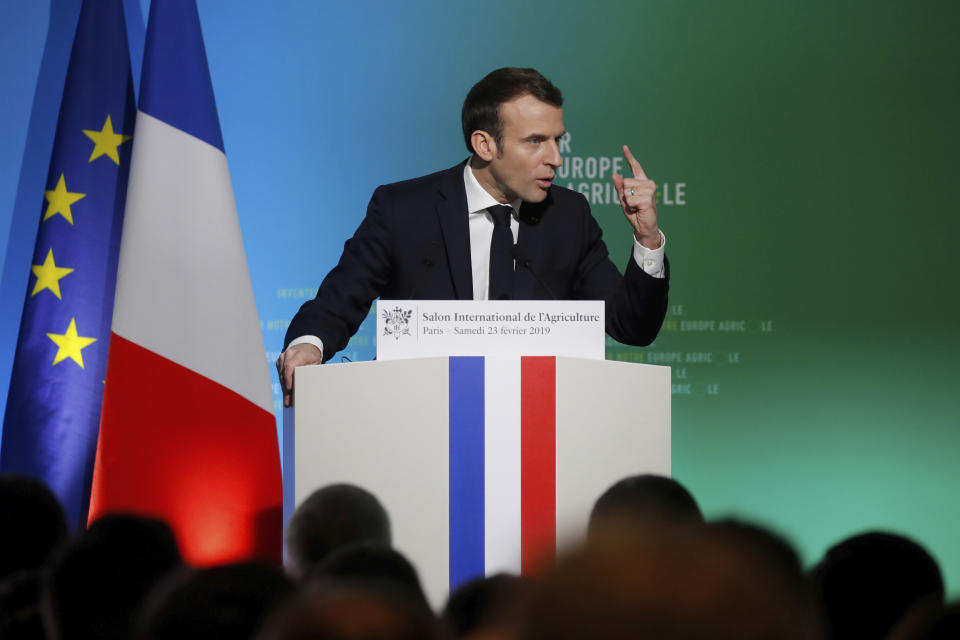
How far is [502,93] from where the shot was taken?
3057 mm

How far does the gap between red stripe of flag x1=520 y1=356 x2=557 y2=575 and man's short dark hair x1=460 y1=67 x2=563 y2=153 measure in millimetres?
1202

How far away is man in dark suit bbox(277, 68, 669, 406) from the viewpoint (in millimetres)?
2873

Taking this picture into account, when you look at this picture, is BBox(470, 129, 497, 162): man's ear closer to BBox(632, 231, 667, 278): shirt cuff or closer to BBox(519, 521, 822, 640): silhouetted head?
BBox(632, 231, 667, 278): shirt cuff

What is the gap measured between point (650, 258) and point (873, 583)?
5.93 feet

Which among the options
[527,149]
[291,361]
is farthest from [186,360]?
[527,149]

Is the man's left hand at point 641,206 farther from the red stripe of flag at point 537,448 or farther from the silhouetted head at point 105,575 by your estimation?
the silhouetted head at point 105,575

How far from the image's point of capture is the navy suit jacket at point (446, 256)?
2875 millimetres

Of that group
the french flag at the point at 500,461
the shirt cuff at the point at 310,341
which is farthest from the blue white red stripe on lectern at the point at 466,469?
the shirt cuff at the point at 310,341

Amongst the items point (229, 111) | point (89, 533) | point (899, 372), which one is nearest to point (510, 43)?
point (229, 111)

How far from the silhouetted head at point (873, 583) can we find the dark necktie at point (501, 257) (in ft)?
6.12

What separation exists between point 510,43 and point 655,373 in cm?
238

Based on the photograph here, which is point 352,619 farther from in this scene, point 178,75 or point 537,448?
point 178,75

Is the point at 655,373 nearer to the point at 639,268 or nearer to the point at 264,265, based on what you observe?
the point at 639,268

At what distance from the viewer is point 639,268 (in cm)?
270
